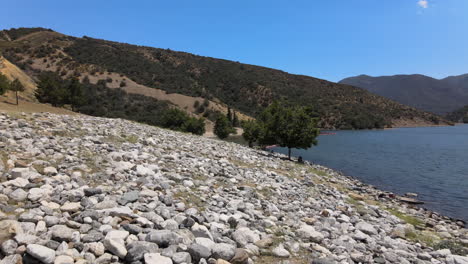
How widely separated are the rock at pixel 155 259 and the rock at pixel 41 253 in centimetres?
128

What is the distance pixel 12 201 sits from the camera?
213 inches

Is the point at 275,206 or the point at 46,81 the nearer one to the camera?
the point at 275,206

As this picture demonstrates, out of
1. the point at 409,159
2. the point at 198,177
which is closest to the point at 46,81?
the point at 198,177

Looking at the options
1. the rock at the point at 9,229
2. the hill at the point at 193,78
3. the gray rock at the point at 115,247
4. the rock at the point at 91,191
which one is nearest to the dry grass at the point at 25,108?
the rock at the point at 91,191

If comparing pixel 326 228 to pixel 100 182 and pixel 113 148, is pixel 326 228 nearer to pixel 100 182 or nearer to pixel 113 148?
pixel 100 182

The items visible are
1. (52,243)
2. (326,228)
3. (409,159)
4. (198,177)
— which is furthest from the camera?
(409,159)

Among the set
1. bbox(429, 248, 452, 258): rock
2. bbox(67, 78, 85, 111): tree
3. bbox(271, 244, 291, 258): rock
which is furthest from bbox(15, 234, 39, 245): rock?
bbox(67, 78, 85, 111): tree

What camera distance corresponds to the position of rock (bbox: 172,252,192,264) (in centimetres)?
435

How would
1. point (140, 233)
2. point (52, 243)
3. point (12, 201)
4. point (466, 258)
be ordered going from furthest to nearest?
point (466, 258)
point (12, 201)
point (140, 233)
point (52, 243)

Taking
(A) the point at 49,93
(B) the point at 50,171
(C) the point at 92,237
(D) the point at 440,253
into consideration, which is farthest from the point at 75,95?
(D) the point at 440,253

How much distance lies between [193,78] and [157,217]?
397 feet

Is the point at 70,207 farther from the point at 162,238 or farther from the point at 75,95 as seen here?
the point at 75,95

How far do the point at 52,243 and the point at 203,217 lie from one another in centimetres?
305

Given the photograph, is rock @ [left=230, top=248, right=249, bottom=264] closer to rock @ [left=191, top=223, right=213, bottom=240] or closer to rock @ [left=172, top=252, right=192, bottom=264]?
rock @ [left=191, top=223, right=213, bottom=240]
